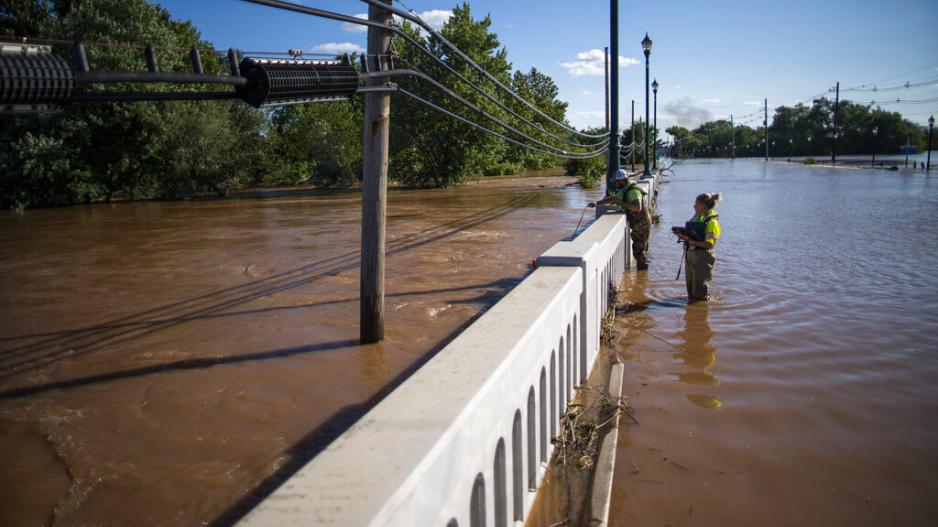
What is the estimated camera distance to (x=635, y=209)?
9.75 m

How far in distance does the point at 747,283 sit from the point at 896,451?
18.7ft


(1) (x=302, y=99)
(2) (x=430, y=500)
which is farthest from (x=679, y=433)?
(1) (x=302, y=99)

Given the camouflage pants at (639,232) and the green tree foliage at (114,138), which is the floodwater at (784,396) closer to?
the camouflage pants at (639,232)

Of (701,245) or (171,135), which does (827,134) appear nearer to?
(171,135)

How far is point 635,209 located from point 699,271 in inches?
72.4

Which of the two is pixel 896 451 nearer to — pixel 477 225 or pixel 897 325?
pixel 897 325

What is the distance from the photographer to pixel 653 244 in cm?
1407

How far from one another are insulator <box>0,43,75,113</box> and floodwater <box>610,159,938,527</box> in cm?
366

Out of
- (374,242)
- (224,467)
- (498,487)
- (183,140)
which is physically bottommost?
(224,467)

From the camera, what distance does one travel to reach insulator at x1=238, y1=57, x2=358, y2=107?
180 inches

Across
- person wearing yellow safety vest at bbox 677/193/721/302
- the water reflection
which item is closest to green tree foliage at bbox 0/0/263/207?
person wearing yellow safety vest at bbox 677/193/721/302

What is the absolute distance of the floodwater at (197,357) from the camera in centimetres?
394

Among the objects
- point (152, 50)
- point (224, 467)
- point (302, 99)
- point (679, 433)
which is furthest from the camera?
point (302, 99)

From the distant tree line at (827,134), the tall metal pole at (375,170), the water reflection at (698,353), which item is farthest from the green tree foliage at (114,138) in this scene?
the distant tree line at (827,134)
